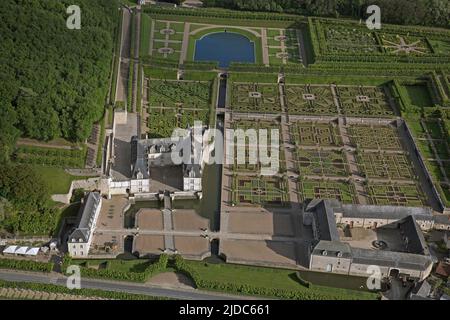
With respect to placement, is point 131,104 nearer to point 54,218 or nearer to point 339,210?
point 54,218

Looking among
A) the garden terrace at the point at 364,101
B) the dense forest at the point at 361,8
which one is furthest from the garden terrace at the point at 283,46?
the garden terrace at the point at 364,101

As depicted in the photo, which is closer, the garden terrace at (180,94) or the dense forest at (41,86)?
the dense forest at (41,86)

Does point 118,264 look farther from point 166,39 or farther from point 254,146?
point 166,39

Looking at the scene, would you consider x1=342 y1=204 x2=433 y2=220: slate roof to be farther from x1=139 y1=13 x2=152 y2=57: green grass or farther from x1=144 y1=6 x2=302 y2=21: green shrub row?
x1=144 y1=6 x2=302 y2=21: green shrub row

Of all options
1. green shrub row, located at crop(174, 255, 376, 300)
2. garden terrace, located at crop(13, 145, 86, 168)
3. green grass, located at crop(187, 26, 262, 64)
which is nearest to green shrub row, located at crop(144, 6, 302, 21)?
green grass, located at crop(187, 26, 262, 64)

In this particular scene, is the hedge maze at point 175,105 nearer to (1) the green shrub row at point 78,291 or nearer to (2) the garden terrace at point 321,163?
(2) the garden terrace at point 321,163
